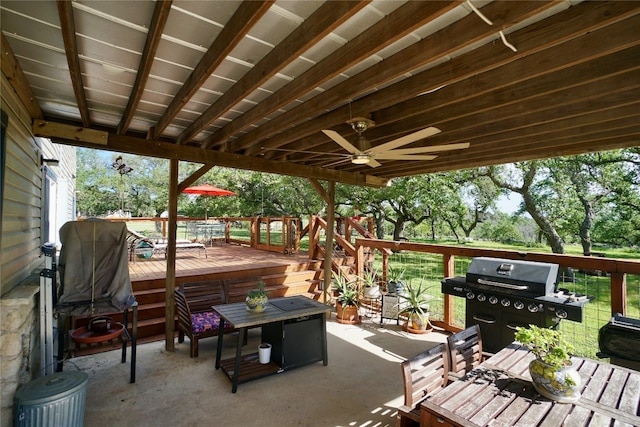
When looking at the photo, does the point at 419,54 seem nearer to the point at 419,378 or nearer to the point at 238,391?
the point at 419,378

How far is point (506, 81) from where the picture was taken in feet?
7.34

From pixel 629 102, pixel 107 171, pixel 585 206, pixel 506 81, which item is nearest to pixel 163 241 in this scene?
pixel 506 81

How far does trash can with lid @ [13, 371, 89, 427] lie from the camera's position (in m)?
1.98

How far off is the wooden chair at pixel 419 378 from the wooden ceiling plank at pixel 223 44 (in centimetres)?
206

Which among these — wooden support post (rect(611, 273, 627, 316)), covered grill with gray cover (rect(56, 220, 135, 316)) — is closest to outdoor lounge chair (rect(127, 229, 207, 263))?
covered grill with gray cover (rect(56, 220, 135, 316))

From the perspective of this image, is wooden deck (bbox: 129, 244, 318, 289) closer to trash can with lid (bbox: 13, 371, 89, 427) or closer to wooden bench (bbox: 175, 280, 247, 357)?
wooden bench (bbox: 175, 280, 247, 357)

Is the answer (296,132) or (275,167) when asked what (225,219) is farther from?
(296,132)

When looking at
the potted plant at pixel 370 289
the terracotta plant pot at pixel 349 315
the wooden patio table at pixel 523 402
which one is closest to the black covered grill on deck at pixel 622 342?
the wooden patio table at pixel 523 402

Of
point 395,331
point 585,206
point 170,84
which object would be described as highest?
point 170,84

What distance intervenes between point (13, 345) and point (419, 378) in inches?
108

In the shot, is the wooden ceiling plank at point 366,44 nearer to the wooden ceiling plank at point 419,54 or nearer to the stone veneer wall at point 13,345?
the wooden ceiling plank at point 419,54

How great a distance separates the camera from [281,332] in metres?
3.46

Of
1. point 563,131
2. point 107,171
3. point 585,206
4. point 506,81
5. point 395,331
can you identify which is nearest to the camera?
point 506,81

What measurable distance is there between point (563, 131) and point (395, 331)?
353 cm
